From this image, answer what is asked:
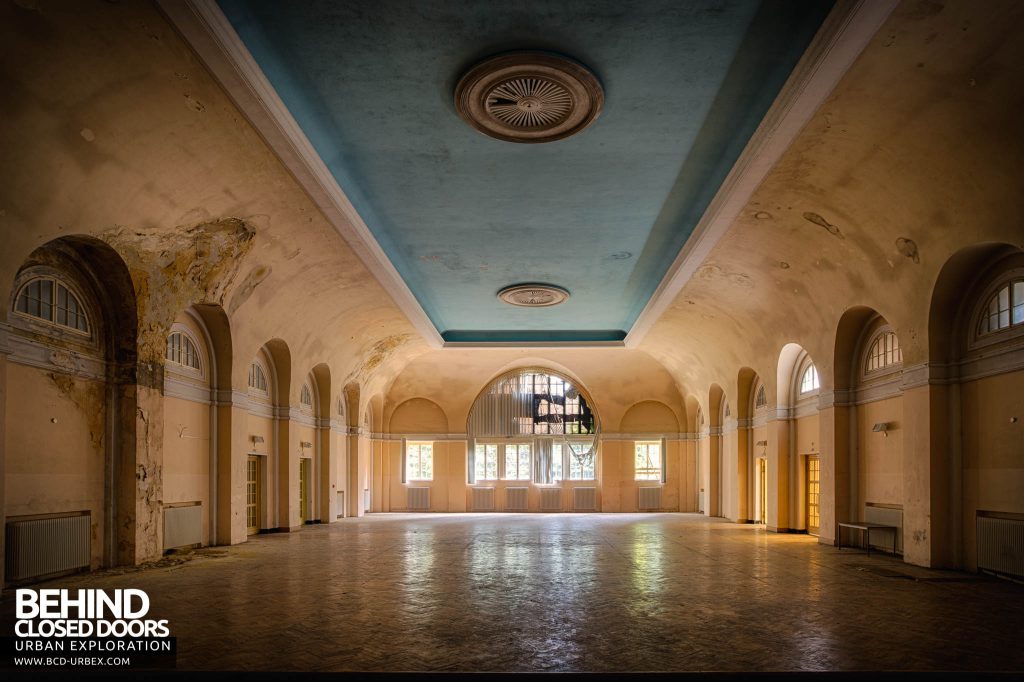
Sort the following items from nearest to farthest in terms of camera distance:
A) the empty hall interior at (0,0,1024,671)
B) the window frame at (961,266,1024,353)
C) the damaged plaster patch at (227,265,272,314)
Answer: the empty hall interior at (0,0,1024,671) < the window frame at (961,266,1024,353) < the damaged plaster patch at (227,265,272,314)

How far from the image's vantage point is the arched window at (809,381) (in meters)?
21.9

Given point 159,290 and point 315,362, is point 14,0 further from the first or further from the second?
point 315,362

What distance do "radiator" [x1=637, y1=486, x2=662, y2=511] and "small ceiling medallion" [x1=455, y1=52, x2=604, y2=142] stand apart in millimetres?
25969

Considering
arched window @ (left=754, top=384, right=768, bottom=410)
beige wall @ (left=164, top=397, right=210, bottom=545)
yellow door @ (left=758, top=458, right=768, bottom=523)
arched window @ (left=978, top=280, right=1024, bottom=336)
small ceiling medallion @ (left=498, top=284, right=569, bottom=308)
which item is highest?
small ceiling medallion @ (left=498, top=284, right=569, bottom=308)

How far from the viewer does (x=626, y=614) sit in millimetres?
9648

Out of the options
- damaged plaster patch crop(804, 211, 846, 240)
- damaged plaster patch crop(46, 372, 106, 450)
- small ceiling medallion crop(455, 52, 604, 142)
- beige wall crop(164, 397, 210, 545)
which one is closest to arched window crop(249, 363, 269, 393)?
beige wall crop(164, 397, 210, 545)

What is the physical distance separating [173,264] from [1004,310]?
45.2ft

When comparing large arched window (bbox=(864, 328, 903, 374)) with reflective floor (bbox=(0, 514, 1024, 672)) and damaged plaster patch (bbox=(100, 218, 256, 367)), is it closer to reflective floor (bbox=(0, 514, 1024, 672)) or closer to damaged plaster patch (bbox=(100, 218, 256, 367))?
reflective floor (bbox=(0, 514, 1024, 672))

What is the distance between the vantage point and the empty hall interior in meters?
9.10

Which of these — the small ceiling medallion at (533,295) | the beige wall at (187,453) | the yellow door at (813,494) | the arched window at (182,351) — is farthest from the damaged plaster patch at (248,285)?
the yellow door at (813,494)

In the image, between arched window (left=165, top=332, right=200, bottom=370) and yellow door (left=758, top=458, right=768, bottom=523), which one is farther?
yellow door (left=758, top=458, right=768, bottom=523)

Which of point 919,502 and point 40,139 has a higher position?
point 40,139

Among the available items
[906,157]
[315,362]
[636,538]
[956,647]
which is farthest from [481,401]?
[956,647]

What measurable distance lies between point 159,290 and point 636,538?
12.4 metres
